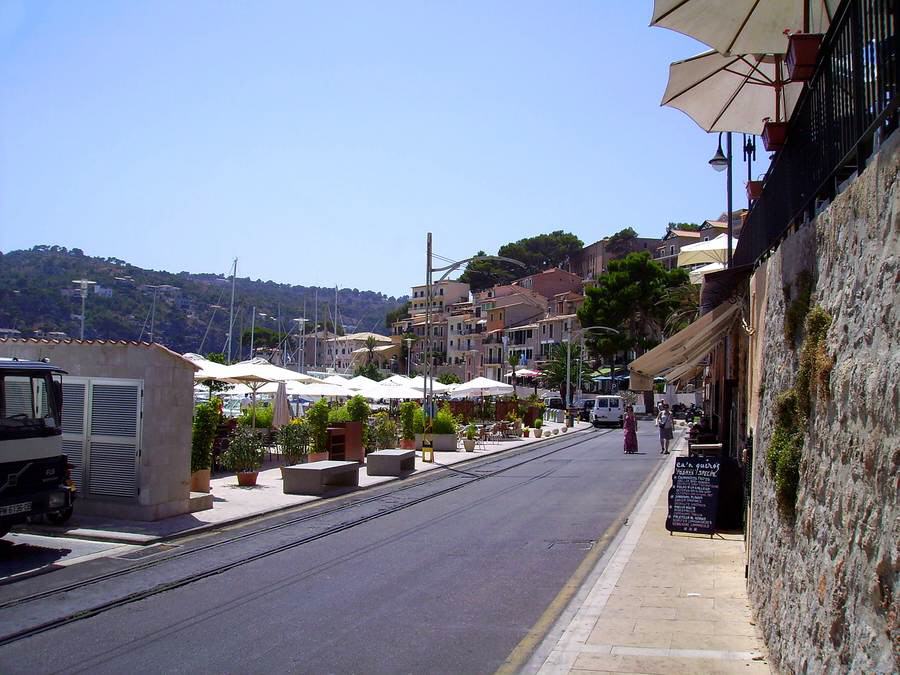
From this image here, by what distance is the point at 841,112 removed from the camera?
18.4 feet

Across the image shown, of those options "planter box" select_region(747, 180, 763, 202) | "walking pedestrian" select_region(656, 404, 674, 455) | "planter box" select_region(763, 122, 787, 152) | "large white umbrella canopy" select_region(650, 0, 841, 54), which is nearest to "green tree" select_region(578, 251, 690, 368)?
"walking pedestrian" select_region(656, 404, 674, 455)

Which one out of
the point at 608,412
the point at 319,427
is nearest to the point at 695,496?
the point at 319,427

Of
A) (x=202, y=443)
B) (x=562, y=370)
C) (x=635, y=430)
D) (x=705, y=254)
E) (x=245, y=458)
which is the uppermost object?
(x=705, y=254)

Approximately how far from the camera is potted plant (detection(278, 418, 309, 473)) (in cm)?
2392

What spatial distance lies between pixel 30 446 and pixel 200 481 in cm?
593

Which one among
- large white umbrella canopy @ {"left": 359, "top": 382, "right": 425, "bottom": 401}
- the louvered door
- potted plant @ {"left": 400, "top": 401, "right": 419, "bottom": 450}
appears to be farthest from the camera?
large white umbrella canopy @ {"left": 359, "top": 382, "right": 425, "bottom": 401}

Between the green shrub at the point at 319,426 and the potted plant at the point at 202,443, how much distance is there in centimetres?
782

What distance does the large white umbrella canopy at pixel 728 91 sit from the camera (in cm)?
1276

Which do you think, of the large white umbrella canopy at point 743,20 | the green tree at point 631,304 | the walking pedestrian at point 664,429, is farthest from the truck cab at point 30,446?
the green tree at point 631,304

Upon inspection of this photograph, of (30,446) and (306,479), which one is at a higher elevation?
(30,446)

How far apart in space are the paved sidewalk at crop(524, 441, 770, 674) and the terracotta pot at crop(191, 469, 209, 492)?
28.7ft

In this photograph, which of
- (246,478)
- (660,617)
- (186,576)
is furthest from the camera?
(246,478)

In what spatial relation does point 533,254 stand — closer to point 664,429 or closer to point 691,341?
point 664,429

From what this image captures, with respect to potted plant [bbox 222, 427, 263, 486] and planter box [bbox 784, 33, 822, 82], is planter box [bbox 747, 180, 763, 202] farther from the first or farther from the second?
potted plant [bbox 222, 427, 263, 486]
